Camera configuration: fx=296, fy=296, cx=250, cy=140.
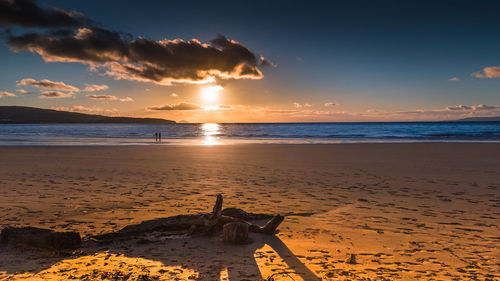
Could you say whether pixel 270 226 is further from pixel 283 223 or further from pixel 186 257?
pixel 186 257

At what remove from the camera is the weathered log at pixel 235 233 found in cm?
538

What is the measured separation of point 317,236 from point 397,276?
1.87m

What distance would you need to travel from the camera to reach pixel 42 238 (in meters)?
5.04

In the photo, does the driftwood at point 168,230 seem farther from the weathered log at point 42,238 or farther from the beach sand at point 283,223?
the beach sand at point 283,223

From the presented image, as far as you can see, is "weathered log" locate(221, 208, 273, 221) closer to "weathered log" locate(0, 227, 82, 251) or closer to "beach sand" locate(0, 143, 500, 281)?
"beach sand" locate(0, 143, 500, 281)

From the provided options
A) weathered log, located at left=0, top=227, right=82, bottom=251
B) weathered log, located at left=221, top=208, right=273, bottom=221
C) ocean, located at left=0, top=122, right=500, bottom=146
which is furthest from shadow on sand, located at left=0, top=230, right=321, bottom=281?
ocean, located at left=0, top=122, right=500, bottom=146

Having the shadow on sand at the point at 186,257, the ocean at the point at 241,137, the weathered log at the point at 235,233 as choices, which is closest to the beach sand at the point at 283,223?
the shadow on sand at the point at 186,257

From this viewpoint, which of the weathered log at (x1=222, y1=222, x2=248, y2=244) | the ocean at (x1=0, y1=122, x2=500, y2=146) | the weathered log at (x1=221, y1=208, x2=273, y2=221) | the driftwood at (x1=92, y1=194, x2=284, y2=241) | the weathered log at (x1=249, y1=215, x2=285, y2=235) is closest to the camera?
the weathered log at (x1=222, y1=222, x2=248, y2=244)

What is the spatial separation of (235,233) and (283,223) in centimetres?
179

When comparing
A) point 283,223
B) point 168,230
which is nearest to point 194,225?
point 168,230

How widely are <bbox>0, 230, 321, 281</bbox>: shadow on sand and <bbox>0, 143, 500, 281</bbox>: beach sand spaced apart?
18 mm

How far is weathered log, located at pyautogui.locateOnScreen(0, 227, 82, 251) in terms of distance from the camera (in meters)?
5.00

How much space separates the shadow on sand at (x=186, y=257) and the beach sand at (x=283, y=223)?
2 centimetres

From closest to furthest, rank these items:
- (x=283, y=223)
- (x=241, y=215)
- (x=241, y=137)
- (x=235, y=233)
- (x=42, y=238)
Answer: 1. (x=42, y=238)
2. (x=235, y=233)
3. (x=241, y=215)
4. (x=283, y=223)
5. (x=241, y=137)
